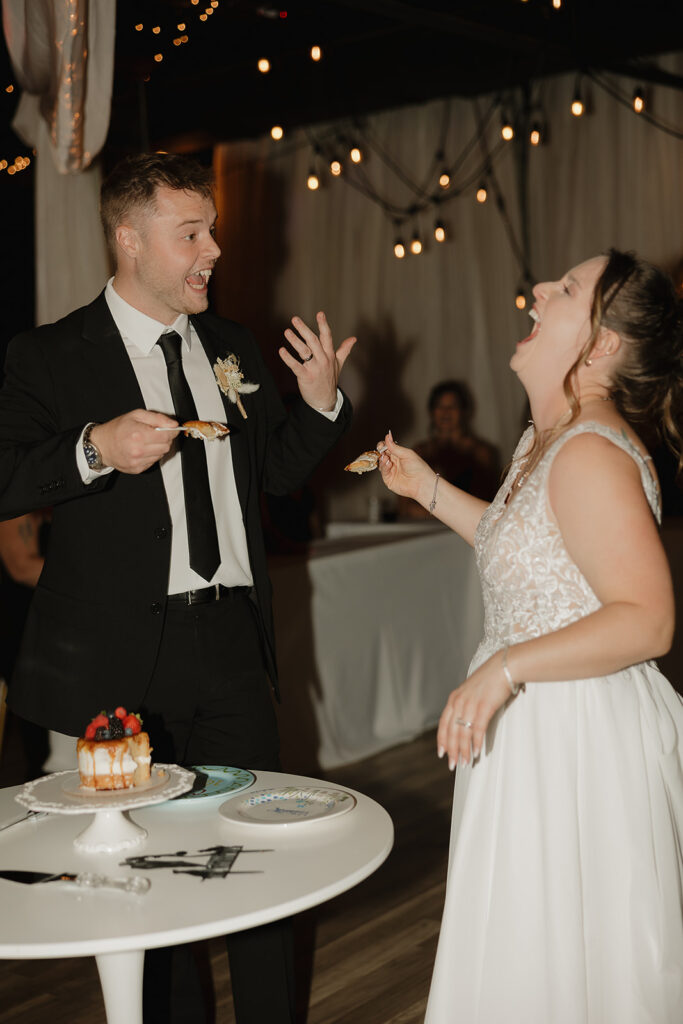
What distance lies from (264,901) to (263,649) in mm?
930

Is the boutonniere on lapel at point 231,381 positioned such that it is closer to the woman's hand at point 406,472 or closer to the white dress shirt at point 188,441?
the white dress shirt at point 188,441

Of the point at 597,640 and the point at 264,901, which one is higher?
the point at 597,640

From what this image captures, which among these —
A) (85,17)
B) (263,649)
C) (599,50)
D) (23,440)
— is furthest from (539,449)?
(599,50)

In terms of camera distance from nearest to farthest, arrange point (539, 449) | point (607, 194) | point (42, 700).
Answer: point (539, 449) → point (42, 700) → point (607, 194)

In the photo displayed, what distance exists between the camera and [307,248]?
8930 mm

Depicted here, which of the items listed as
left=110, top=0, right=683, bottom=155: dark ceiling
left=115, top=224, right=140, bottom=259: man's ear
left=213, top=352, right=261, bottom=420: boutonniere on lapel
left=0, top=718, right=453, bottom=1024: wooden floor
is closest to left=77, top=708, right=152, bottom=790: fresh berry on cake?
left=213, top=352, right=261, bottom=420: boutonniere on lapel

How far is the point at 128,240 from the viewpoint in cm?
233

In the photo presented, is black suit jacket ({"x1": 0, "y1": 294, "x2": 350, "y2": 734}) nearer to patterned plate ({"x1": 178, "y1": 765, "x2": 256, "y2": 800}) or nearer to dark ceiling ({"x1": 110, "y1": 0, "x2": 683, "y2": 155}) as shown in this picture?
patterned plate ({"x1": 178, "y1": 765, "x2": 256, "y2": 800})

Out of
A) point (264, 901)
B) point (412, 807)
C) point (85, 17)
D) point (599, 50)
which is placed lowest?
point (412, 807)

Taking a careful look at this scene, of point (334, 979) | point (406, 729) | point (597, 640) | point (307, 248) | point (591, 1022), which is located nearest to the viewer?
point (597, 640)

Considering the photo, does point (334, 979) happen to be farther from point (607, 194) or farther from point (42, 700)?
point (607, 194)

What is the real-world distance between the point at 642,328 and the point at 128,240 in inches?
44.1

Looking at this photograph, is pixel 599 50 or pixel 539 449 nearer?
pixel 539 449

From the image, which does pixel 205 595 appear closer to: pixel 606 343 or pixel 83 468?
pixel 83 468
